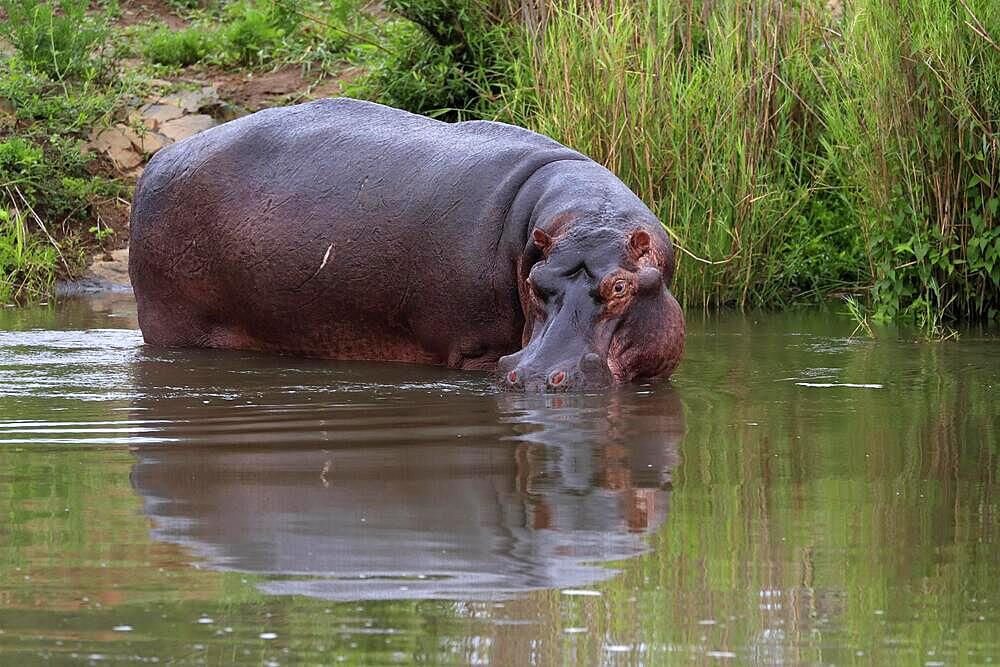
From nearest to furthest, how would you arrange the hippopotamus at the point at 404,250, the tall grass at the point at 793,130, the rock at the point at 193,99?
Result: the hippopotamus at the point at 404,250 → the tall grass at the point at 793,130 → the rock at the point at 193,99

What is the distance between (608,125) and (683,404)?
3.39 meters

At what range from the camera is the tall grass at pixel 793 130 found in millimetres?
7922

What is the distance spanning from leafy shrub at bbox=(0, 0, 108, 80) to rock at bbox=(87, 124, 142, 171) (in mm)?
696

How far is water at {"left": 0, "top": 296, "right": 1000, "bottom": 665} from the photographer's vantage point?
2.73 meters

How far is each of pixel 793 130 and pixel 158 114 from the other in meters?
4.71

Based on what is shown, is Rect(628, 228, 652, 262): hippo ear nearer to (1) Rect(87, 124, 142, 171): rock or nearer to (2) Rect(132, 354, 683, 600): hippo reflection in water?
(2) Rect(132, 354, 683, 600): hippo reflection in water

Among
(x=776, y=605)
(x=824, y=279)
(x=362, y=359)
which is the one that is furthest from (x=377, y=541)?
(x=824, y=279)

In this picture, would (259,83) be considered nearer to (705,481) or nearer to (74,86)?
(74,86)

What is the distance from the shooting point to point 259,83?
41.2 feet

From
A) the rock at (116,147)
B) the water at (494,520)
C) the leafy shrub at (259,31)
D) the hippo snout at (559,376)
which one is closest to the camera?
the water at (494,520)

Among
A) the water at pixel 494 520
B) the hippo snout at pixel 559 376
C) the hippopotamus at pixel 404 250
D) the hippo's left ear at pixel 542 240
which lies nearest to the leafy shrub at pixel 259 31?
the hippopotamus at pixel 404 250

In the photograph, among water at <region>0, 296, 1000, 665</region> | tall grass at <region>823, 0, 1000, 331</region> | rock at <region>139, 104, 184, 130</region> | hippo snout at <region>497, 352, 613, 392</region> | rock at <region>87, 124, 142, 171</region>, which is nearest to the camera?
water at <region>0, 296, 1000, 665</region>

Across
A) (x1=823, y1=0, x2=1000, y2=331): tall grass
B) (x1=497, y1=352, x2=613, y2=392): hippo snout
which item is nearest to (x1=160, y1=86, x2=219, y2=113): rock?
(x1=823, y1=0, x2=1000, y2=331): tall grass

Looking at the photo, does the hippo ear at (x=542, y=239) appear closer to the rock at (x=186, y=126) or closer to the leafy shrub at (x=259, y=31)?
the rock at (x=186, y=126)
